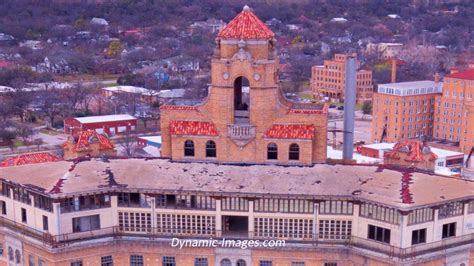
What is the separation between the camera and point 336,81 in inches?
6486

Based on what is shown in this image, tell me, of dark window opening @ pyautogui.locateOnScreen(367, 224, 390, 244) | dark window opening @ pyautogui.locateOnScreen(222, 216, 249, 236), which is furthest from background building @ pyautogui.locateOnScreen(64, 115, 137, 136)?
dark window opening @ pyautogui.locateOnScreen(367, 224, 390, 244)

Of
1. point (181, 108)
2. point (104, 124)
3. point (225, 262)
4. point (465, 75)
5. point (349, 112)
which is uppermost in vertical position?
point (465, 75)

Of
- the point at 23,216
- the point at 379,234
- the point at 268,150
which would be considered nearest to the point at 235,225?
the point at 268,150

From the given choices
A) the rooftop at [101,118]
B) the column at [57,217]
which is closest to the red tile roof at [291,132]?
the column at [57,217]

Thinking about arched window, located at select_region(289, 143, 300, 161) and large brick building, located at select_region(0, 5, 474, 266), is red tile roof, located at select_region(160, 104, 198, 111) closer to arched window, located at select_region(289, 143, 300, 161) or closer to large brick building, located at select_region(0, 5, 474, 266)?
large brick building, located at select_region(0, 5, 474, 266)

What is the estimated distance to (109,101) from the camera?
141 meters

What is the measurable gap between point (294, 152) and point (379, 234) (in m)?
10.2

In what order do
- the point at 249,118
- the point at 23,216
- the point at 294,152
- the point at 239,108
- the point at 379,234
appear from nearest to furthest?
the point at 379,234
the point at 23,216
the point at 294,152
the point at 249,118
the point at 239,108

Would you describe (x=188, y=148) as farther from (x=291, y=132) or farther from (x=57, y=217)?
(x=57, y=217)

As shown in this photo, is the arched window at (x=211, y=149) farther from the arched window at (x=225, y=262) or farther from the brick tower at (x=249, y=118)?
the arched window at (x=225, y=262)

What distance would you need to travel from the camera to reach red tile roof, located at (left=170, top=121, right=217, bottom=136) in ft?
184

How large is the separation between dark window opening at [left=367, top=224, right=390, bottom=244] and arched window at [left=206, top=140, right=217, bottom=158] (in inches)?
570

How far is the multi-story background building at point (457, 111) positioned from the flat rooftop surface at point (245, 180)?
63537 millimetres

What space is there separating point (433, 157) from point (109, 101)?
93.4 metres
